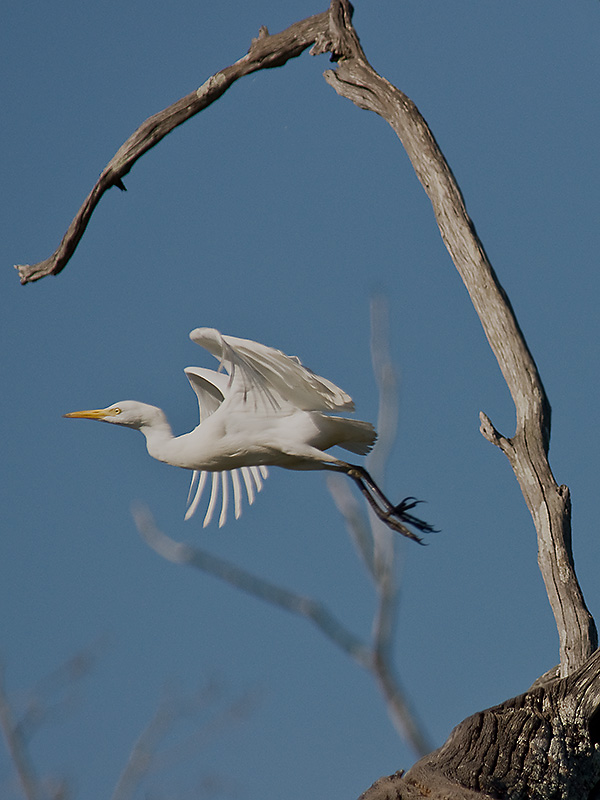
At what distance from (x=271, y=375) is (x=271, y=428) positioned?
260mm

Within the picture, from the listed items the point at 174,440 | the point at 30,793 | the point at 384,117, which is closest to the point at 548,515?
the point at 174,440

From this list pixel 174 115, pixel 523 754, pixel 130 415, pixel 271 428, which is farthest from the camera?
pixel 174 115

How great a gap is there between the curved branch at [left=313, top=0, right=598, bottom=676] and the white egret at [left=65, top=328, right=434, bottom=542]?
2.04 feet

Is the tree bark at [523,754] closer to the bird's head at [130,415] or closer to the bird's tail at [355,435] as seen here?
the bird's tail at [355,435]

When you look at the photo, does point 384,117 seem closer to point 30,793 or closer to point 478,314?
point 478,314

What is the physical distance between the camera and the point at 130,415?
5.43m

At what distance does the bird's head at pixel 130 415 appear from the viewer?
17.7ft

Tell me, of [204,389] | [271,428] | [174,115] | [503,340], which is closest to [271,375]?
[271,428]

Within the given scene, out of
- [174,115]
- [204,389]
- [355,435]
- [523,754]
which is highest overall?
[174,115]

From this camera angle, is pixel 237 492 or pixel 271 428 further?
pixel 237 492

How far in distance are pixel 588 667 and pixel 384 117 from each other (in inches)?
122

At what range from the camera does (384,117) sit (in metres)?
5.69

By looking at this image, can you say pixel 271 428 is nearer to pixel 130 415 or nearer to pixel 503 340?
pixel 130 415

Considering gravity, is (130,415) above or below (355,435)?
above
